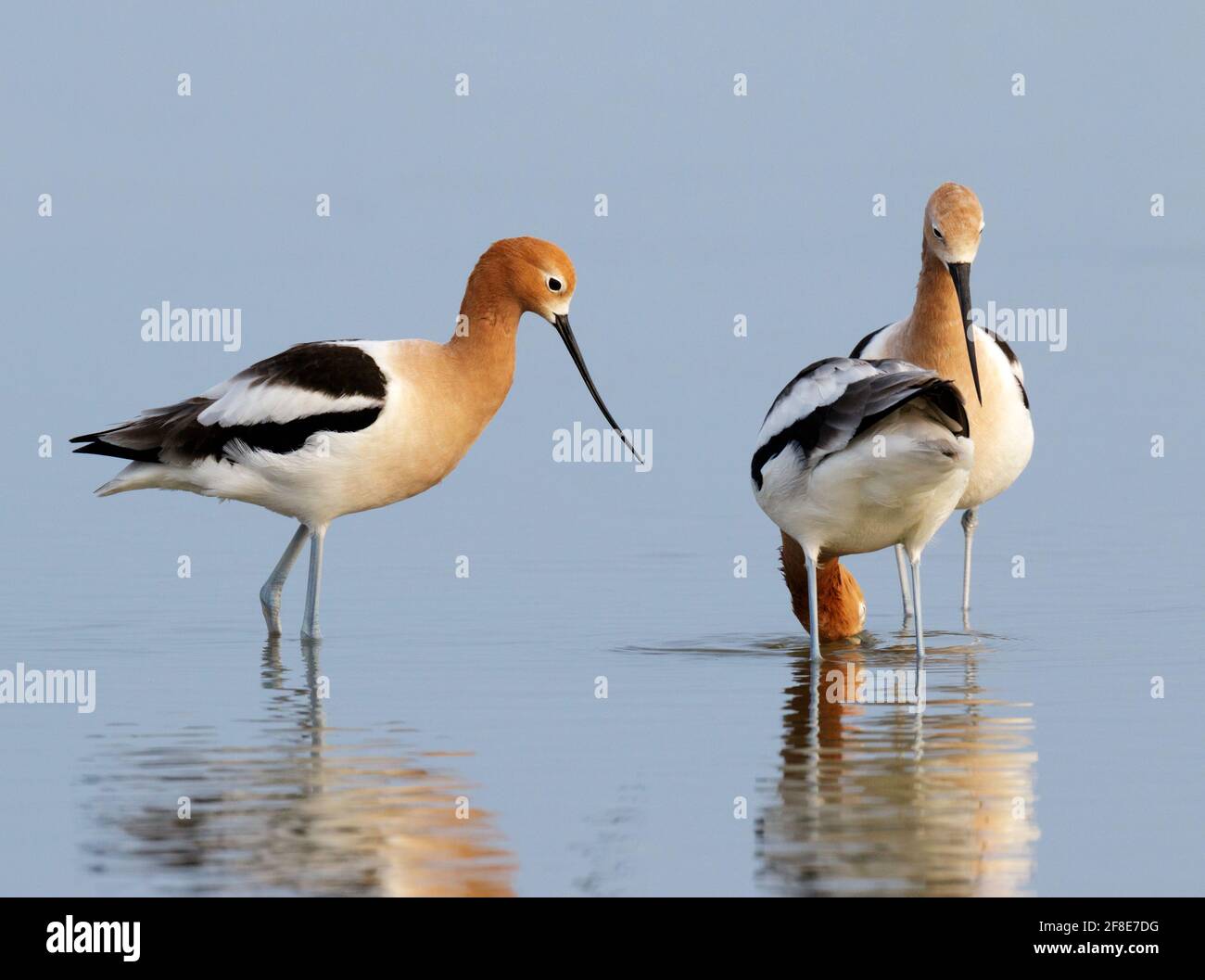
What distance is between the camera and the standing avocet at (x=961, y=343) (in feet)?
43.2

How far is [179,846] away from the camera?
8445mm

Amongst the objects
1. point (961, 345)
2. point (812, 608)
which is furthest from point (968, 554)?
point (812, 608)

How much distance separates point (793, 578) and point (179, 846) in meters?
5.92

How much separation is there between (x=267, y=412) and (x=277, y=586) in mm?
1291

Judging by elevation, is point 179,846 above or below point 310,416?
below

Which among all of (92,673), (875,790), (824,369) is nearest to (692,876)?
(875,790)

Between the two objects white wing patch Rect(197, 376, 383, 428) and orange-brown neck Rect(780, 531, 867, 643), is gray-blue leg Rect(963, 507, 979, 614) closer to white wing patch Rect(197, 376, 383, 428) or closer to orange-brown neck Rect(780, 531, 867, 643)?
orange-brown neck Rect(780, 531, 867, 643)

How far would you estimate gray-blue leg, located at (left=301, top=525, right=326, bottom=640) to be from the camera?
13391 mm

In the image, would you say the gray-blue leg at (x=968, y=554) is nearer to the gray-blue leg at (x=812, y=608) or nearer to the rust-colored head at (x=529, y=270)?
the gray-blue leg at (x=812, y=608)

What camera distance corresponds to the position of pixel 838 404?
36.9 feet

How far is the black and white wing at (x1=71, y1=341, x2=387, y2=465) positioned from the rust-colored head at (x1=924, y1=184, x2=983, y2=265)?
344cm

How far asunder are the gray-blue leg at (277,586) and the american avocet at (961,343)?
3.82 m

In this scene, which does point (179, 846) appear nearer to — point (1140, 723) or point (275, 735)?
point (275, 735)

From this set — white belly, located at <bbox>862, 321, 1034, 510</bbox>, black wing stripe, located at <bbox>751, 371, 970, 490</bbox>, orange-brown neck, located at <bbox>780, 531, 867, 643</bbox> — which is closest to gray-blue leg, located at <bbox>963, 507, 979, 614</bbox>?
white belly, located at <bbox>862, 321, 1034, 510</bbox>
